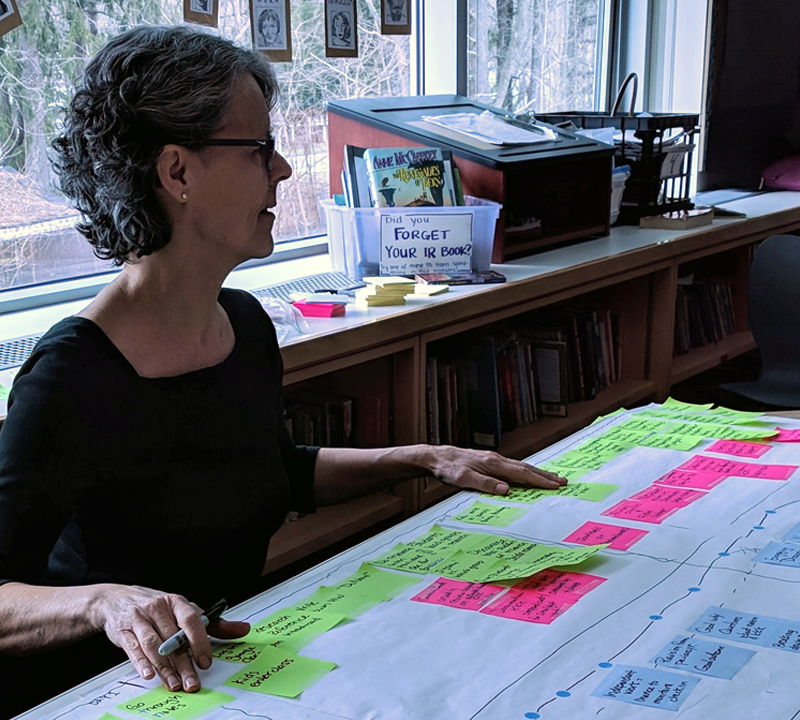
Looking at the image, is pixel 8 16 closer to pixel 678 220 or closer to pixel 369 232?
pixel 369 232

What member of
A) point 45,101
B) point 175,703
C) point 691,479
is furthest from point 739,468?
point 45,101

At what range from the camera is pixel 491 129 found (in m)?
2.66

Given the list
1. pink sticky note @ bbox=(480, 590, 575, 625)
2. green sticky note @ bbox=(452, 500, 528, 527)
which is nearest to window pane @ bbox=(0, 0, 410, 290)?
green sticky note @ bbox=(452, 500, 528, 527)

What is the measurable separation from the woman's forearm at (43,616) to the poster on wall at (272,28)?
5.28ft

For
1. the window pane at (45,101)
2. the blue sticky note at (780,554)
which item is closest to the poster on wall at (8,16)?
the window pane at (45,101)

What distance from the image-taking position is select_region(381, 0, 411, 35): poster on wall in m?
2.77

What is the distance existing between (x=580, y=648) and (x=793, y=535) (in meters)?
0.41

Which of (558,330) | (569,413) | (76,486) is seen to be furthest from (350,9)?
(76,486)

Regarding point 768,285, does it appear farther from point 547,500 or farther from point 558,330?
point 547,500

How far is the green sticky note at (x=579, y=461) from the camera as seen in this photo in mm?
1542

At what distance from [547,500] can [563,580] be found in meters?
0.25

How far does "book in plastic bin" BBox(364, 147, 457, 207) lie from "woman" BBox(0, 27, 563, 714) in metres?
0.92

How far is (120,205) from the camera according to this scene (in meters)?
1.30

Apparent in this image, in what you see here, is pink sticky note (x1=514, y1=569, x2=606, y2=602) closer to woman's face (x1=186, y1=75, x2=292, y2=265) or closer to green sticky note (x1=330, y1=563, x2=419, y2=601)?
green sticky note (x1=330, y1=563, x2=419, y2=601)
